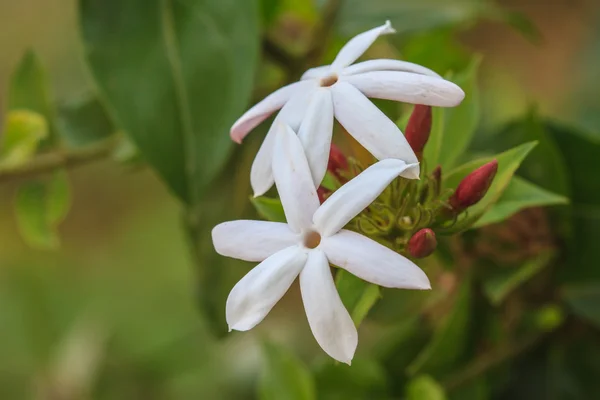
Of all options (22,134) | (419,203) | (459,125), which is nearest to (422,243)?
(419,203)

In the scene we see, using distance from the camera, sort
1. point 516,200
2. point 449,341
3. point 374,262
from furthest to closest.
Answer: point 449,341 < point 516,200 < point 374,262

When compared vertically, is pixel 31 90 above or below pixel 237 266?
above

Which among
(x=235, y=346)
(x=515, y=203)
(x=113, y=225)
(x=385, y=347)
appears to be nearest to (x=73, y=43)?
(x=113, y=225)

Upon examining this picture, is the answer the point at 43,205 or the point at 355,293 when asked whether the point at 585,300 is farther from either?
the point at 43,205

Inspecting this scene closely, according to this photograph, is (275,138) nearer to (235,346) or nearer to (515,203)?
(515,203)

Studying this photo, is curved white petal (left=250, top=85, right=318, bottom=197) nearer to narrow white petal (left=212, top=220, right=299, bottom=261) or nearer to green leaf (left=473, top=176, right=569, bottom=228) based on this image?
narrow white petal (left=212, top=220, right=299, bottom=261)

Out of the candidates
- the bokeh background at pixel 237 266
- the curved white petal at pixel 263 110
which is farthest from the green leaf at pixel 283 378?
the curved white petal at pixel 263 110

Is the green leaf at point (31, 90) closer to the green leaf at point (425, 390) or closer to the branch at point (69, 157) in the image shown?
the branch at point (69, 157)

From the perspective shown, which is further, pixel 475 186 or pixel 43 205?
pixel 43 205
